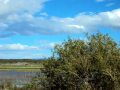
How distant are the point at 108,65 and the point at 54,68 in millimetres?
2942

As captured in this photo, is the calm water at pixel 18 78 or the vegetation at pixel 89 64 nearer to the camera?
the vegetation at pixel 89 64

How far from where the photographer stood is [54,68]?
65.1 feet

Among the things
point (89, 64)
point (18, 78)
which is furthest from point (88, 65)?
point (18, 78)

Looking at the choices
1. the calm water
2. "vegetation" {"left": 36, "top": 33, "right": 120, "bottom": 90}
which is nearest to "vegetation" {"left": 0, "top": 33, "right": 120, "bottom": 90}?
"vegetation" {"left": 36, "top": 33, "right": 120, "bottom": 90}

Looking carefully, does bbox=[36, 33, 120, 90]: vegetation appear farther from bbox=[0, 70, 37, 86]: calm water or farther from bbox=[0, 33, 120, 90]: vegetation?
bbox=[0, 70, 37, 86]: calm water

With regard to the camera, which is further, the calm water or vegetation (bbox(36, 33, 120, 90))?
the calm water

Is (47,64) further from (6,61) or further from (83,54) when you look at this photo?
(6,61)

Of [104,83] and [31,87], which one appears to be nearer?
[104,83]

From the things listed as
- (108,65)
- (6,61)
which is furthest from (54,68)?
A: (6,61)

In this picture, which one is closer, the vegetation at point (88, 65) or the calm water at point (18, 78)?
the vegetation at point (88, 65)

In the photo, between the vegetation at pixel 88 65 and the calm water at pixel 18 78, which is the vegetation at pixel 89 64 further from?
the calm water at pixel 18 78

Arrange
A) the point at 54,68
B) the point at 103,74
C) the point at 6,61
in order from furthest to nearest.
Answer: the point at 6,61
the point at 54,68
the point at 103,74

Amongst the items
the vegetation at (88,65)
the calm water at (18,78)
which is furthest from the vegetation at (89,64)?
the calm water at (18,78)

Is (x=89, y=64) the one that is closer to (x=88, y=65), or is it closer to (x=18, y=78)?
(x=88, y=65)
